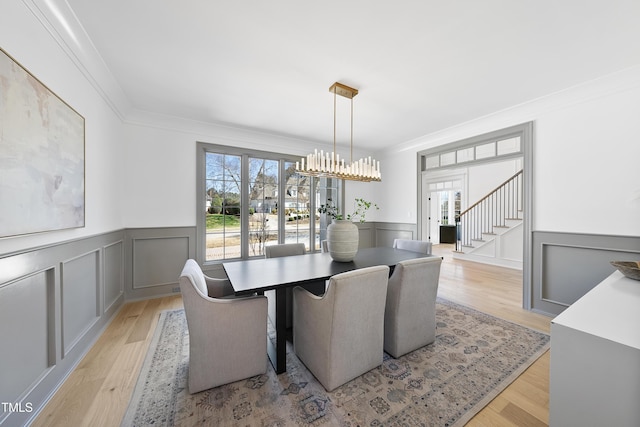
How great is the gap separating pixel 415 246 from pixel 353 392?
2020 mm

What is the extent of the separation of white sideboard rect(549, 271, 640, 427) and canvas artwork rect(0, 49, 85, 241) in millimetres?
2671

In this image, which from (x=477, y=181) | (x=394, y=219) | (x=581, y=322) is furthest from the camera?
(x=477, y=181)

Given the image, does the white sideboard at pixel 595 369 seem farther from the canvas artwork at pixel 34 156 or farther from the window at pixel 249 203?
the window at pixel 249 203

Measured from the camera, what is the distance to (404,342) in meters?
2.01

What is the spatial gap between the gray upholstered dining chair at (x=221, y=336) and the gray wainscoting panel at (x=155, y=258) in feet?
6.68

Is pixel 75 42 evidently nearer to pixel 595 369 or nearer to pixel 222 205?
pixel 222 205

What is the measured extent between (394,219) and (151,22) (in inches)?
181

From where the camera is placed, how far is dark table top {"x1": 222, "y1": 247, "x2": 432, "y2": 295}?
166 cm

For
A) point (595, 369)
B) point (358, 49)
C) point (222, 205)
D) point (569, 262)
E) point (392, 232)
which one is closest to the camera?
point (595, 369)

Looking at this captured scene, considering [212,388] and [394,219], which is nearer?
[212,388]

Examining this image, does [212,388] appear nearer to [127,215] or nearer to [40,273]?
[40,273]

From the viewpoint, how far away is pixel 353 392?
1.60 meters

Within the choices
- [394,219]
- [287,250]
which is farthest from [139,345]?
[394,219]

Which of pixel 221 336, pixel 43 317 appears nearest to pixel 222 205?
pixel 43 317
